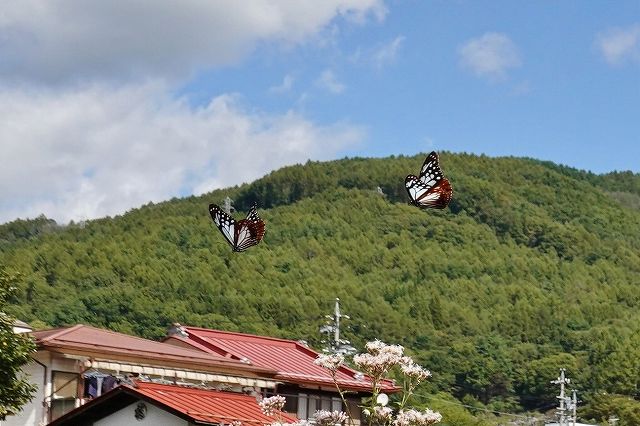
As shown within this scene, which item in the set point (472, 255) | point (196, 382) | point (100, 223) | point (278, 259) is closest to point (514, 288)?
→ point (472, 255)

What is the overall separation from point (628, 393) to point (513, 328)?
69.1ft

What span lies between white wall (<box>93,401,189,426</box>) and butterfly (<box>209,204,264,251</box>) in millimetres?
3222

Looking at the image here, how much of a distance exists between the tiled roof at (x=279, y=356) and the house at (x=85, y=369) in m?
2.43

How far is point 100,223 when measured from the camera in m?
142

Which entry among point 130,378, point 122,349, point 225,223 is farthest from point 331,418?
point 122,349

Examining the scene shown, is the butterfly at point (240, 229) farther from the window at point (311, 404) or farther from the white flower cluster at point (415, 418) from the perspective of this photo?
the white flower cluster at point (415, 418)

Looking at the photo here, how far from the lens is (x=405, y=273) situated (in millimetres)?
133500

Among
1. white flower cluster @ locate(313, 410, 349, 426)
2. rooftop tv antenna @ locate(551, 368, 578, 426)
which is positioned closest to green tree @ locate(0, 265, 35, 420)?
white flower cluster @ locate(313, 410, 349, 426)

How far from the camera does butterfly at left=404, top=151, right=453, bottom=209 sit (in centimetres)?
1753

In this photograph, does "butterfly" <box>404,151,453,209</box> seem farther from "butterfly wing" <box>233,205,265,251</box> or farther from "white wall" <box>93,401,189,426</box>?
"white wall" <box>93,401,189,426</box>

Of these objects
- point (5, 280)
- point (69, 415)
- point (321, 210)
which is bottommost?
point (69, 415)

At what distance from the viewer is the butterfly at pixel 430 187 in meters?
17.5

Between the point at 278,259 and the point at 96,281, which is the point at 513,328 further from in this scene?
the point at 96,281

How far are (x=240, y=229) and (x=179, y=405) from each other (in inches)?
132
